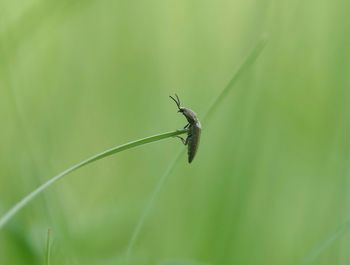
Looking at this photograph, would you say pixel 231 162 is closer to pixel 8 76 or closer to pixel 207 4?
pixel 8 76

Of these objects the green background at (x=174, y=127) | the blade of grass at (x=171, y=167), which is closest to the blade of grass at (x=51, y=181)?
the blade of grass at (x=171, y=167)

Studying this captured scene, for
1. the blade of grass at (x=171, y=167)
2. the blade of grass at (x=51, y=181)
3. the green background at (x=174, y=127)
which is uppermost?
the green background at (x=174, y=127)

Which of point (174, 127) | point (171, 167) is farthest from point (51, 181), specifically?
point (174, 127)

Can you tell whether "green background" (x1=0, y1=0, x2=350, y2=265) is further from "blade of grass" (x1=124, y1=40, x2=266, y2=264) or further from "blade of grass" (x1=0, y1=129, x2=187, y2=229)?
"blade of grass" (x1=0, y1=129, x2=187, y2=229)

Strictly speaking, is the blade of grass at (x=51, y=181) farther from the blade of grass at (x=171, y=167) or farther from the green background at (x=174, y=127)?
the green background at (x=174, y=127)

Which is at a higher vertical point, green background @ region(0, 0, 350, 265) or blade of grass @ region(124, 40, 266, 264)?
green background @ region(0, 0, 350, 265)

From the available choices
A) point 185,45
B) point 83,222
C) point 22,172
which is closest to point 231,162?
point 83,222

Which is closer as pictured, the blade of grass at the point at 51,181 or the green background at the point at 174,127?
the blade of grass at the point at 51,181

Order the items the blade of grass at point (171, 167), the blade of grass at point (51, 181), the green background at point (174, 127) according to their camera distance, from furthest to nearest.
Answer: the green background at point (174, 127) → the blade of grass at point (171, 167) → the blade of grass at point (51, 181)

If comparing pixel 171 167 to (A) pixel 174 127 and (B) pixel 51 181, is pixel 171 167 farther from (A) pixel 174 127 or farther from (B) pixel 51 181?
(A) pixel 174 127

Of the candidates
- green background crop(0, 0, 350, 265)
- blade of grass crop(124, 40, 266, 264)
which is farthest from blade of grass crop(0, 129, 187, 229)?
green background crop(0, 0, 350, 265)
